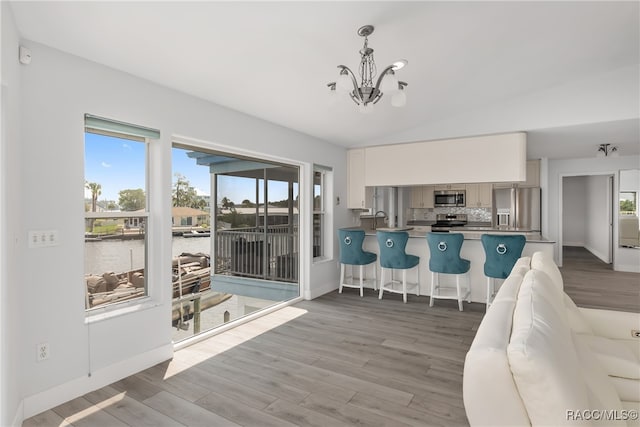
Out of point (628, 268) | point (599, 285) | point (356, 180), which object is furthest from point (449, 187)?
point (628, 268)

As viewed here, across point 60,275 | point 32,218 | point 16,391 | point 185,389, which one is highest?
point 32,218

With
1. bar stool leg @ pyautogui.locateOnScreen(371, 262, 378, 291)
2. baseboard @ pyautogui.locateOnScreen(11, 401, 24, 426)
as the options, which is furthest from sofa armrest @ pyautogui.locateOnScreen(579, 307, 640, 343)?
baseboard @ pyautogui.locateOnScreen(11, 401, 24, 426)

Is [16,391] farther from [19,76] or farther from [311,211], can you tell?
[311,211]

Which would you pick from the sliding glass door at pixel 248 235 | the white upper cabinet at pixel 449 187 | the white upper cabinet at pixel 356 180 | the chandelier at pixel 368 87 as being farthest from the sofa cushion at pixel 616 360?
the white upper cabinet at pixel 449 187

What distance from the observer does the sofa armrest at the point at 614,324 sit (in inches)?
92.4

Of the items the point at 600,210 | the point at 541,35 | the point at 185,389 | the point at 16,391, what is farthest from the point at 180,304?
the point at 600,210

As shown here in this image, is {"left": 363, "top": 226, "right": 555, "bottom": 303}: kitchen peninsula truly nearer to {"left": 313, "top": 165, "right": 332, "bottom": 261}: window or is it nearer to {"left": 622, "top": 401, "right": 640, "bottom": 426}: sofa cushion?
{"left": 313, "top": 165, "right": 332, "bottom": 261}: window

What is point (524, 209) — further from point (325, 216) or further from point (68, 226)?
point (68, 226)

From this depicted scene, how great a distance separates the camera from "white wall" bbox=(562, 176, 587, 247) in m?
10.5

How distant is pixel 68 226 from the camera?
Answer: 8.03 ft

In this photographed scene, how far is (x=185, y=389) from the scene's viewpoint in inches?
102

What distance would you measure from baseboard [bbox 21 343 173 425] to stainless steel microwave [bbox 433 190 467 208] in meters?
6.85

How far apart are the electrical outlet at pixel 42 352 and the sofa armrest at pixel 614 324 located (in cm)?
379

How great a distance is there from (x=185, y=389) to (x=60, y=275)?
1.22 m
